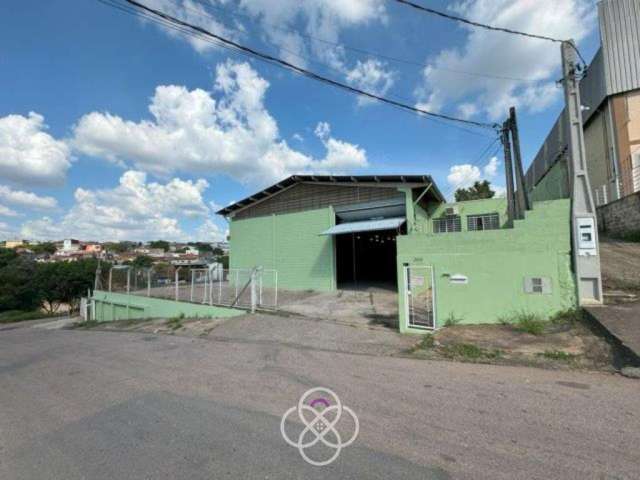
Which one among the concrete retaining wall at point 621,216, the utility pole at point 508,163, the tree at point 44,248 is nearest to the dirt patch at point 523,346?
the utility pole at point 508,163

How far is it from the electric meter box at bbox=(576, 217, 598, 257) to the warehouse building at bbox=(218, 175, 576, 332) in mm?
225

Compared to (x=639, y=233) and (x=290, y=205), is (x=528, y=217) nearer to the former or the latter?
(x=639, y=233)

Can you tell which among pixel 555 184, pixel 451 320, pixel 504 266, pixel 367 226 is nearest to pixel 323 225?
pixel 367 226

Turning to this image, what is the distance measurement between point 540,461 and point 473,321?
4.62 meters

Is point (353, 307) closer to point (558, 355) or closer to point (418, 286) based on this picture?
point (418, 286)

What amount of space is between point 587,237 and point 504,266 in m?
1.59

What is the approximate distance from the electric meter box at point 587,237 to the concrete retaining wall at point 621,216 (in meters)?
8.25

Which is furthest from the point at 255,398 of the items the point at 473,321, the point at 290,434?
the point at 473,321

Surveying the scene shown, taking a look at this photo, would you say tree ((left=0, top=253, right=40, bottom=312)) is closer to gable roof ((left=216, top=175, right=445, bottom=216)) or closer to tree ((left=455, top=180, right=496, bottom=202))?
gable roof ((left=216, top=175, right=445, bottom=216))

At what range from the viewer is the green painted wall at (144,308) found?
39.2 feet

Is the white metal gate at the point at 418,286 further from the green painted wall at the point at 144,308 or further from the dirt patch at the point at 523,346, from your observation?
the green painted wall at the point at 144,308

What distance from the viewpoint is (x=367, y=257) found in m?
20.4

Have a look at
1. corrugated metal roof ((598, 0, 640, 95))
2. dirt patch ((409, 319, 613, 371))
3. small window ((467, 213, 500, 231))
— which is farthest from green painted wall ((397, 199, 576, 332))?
corrugated metal roof ((598, 0, 640, 95))

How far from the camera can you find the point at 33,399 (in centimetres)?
466
